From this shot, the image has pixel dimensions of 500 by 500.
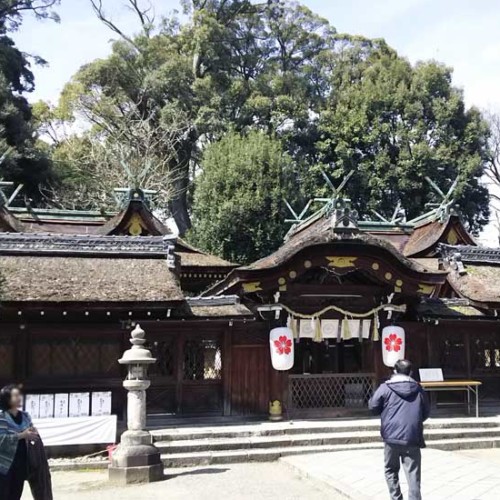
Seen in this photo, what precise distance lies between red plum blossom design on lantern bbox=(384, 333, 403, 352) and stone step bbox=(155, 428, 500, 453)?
2.23 m

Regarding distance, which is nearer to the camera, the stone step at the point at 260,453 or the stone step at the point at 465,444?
the stone step at the point at 260,453

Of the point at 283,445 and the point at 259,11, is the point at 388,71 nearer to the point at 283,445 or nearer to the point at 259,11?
the point at 259,11

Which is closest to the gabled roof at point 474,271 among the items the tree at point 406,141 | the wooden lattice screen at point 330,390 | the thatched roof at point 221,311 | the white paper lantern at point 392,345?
the white paper lantern at point 392,345

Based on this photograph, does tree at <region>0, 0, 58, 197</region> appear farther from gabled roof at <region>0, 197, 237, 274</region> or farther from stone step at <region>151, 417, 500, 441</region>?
stone step at <region>151, 417, 500, 441</region>

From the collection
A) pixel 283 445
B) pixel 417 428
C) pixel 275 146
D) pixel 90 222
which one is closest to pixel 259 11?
pixel 275 146

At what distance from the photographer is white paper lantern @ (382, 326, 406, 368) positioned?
48.8 ft

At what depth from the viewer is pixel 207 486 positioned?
9.74 meters

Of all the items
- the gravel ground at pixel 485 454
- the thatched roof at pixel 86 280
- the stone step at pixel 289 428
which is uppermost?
the thatched roof at pixel 86 280

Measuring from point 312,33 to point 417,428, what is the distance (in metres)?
39.3

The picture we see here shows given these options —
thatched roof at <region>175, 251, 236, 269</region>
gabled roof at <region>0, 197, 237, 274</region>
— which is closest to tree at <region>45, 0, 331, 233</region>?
gabled roof at <region>0, 197, 237, 274</region>

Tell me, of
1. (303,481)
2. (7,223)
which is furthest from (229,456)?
(7,223)

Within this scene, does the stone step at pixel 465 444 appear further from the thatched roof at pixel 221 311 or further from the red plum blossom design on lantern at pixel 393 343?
the thatched roof at pixel 221 311

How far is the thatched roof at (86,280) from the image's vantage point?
12.9 meters

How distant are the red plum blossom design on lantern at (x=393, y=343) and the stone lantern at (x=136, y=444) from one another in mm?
6705
